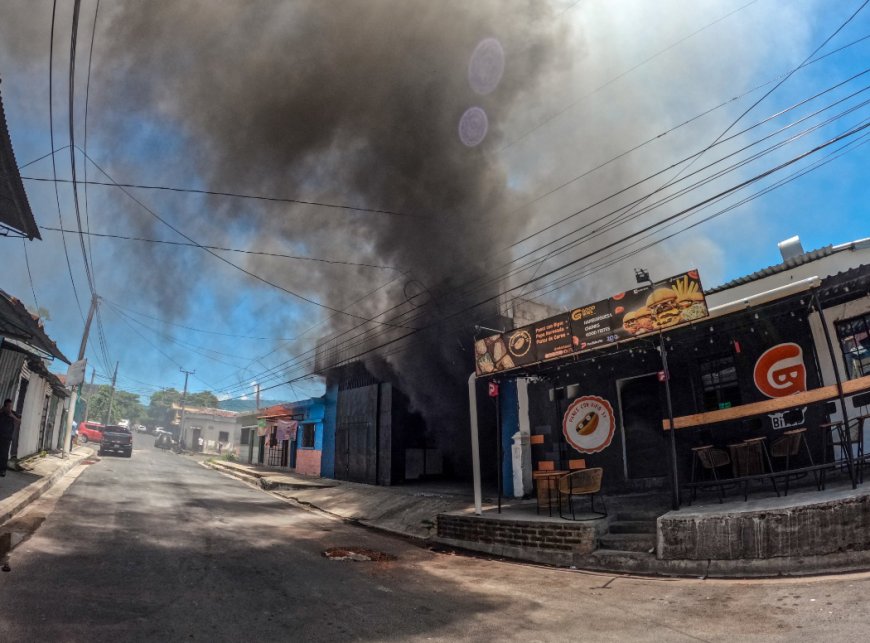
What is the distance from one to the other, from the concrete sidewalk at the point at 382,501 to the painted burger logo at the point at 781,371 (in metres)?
5.63

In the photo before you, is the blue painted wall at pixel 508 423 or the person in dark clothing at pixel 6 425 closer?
the person in dark clothing at pixel 6 425

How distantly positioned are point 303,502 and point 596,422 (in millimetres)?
8488

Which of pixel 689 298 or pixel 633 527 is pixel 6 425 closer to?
pixel 633 527

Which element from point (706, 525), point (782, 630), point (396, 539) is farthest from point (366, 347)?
point (782, 630)

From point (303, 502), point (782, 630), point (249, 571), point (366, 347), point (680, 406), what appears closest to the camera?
point (782, 630)

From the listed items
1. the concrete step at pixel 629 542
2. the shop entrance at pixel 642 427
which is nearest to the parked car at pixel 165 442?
the shop entrance at pixel 642 427

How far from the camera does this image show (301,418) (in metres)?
21.8

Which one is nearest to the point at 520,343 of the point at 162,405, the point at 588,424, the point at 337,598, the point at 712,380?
the point at 588,424

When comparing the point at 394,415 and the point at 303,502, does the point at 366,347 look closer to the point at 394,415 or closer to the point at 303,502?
the point at 394,415

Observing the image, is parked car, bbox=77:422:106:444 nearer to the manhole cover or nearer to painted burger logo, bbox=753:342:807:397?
the manhole cover

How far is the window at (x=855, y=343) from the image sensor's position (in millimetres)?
6711

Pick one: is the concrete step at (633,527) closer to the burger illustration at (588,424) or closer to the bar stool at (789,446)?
the bar stool at (789,446)

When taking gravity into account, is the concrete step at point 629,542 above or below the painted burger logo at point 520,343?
below

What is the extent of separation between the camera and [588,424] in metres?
9.61
